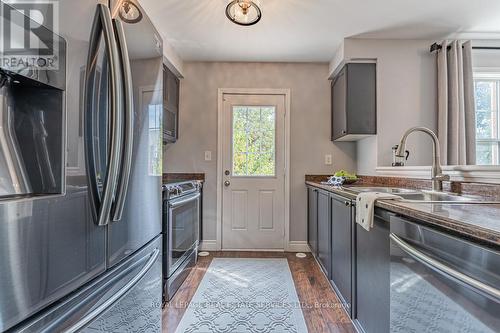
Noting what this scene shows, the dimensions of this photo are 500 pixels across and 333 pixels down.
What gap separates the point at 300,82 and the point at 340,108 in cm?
68

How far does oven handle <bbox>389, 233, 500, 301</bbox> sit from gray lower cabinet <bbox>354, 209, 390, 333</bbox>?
17 centimetres

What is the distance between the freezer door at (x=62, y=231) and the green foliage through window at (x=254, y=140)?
2.65m

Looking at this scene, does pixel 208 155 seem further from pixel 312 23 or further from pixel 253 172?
pixel 312 23

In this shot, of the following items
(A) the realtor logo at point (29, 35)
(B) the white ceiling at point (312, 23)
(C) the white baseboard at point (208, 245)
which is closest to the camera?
(A) the realtor logo at point (29, 35)

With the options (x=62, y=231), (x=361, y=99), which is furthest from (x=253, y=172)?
(x=62, y=231)

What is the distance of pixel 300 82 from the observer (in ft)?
11.3

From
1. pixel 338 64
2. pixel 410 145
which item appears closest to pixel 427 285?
pixel 410 145

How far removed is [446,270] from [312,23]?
93.3 inches

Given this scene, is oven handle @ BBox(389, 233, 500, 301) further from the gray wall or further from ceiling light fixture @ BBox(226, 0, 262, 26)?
the gray wall

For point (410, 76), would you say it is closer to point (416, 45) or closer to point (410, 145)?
point (416, 45)

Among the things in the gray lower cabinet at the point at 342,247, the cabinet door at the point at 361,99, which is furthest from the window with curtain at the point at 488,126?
the gray lower cabinet at the point at 342,247

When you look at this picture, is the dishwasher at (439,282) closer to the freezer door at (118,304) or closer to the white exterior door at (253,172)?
the freezer door at (118,304)

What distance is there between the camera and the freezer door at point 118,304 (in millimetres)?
670

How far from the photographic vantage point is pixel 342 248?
1.96m
